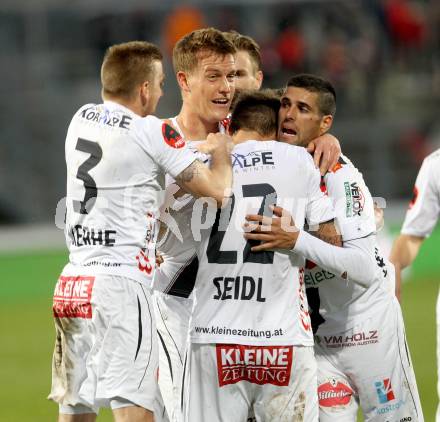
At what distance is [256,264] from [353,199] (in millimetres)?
765

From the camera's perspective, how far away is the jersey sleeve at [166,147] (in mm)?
6059

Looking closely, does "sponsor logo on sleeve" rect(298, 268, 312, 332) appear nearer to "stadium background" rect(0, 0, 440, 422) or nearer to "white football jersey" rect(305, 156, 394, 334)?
"white football jersey" rect(305, 156, 394, 334)

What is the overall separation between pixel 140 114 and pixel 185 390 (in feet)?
5.72

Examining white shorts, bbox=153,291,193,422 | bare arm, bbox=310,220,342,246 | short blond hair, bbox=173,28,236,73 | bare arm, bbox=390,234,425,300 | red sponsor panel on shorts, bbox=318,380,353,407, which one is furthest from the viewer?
bare arm, bbox=390,234,425,300

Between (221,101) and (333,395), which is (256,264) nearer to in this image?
(333,395)

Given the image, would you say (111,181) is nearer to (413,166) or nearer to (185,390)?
(185,390)

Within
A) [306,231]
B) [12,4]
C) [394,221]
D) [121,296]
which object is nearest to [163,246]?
[121,296]

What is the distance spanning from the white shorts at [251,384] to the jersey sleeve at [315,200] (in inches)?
28.9

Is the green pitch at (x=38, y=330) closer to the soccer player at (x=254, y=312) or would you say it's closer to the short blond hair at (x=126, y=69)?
the soccer player at (x=254, y=312)

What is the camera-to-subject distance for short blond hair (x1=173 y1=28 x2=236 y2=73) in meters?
6.69

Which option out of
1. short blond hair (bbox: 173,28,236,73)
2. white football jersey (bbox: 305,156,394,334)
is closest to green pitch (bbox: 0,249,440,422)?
white football jersey (bbox: 305,156,394,334)

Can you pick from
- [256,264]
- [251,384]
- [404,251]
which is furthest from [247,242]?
[404,251]

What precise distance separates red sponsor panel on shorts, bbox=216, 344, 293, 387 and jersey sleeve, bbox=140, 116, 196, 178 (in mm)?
1086

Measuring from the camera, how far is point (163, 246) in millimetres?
6785
